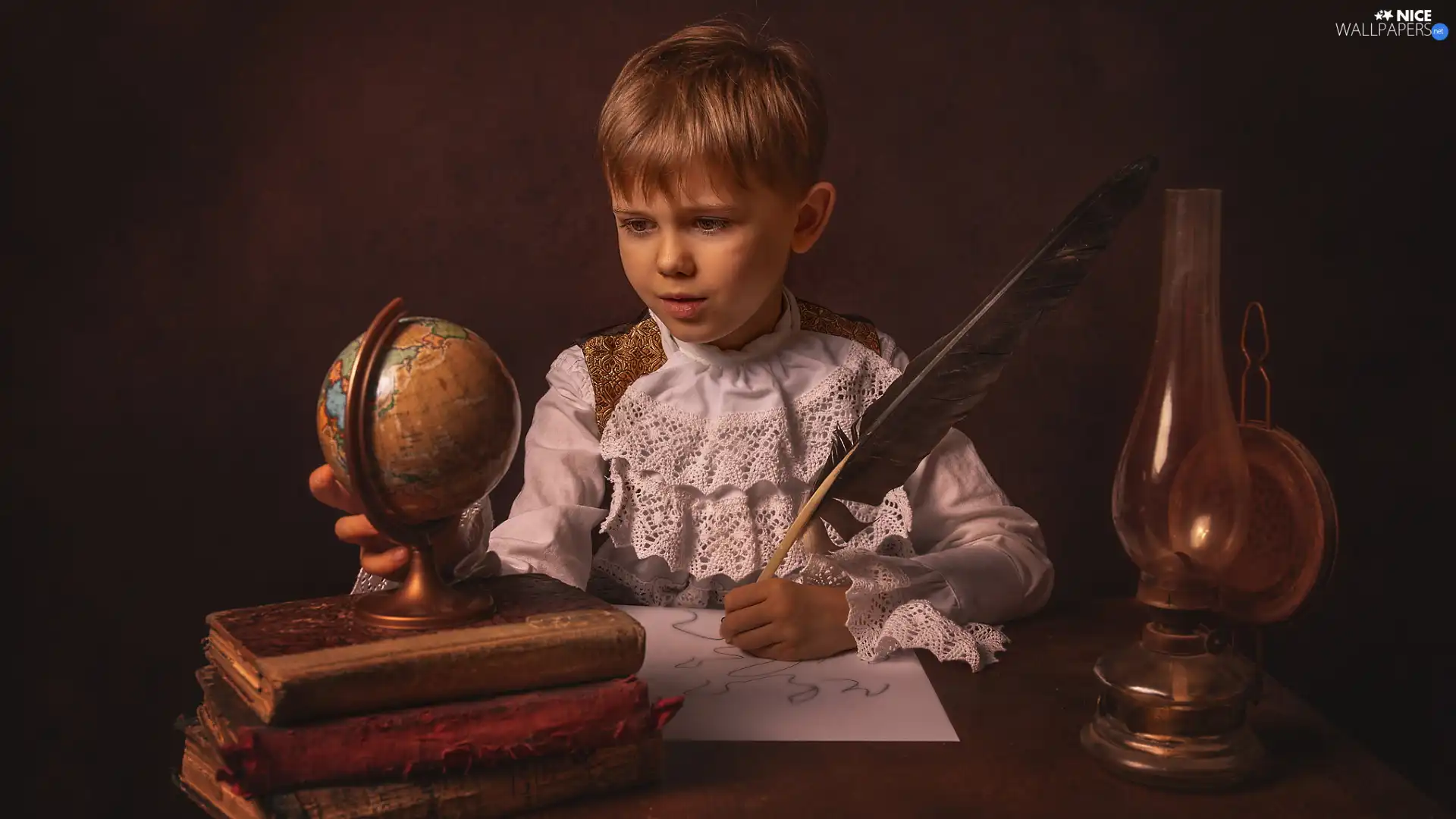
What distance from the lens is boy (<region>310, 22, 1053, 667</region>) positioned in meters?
1.53

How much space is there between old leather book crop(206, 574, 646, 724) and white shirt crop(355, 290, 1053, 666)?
418mm

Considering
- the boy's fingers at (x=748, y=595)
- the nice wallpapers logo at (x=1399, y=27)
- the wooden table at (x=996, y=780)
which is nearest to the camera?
the wooden table at (x=996, y=780)

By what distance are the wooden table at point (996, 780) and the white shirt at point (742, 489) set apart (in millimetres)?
276

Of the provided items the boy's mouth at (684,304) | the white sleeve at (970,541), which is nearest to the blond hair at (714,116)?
the boy's mouth at (684,304)

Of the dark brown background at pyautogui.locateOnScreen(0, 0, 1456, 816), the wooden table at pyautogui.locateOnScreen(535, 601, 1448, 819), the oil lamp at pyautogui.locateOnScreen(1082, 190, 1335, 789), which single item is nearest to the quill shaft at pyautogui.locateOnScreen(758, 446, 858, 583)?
the wooden table at pyautogui.locateOnScreen(535, 601, 1448, 819)

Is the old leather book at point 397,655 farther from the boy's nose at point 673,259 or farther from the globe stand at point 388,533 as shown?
the boy's nose at point 673,259

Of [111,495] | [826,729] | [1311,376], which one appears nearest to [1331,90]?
[1311,376]

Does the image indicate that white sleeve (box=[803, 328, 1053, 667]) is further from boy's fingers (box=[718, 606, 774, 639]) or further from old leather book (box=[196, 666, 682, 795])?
old leather book (box=[196, 666, 682, 795])

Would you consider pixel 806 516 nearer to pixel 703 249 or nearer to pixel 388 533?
pixel 703 249

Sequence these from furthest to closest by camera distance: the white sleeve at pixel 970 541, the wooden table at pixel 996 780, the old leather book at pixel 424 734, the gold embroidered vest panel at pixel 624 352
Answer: the gold embroidered vest panel at pixel 624 352 → the white sleeve at pixel 970 541 → the wooden table at pixel 996 780 → the old leather book at pixel 424 734

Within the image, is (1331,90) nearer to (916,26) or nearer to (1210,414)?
(916,26)

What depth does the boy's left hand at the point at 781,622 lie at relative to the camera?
1.47 m

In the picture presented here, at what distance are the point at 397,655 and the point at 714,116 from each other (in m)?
0.75

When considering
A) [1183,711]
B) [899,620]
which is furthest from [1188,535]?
[899,620]
